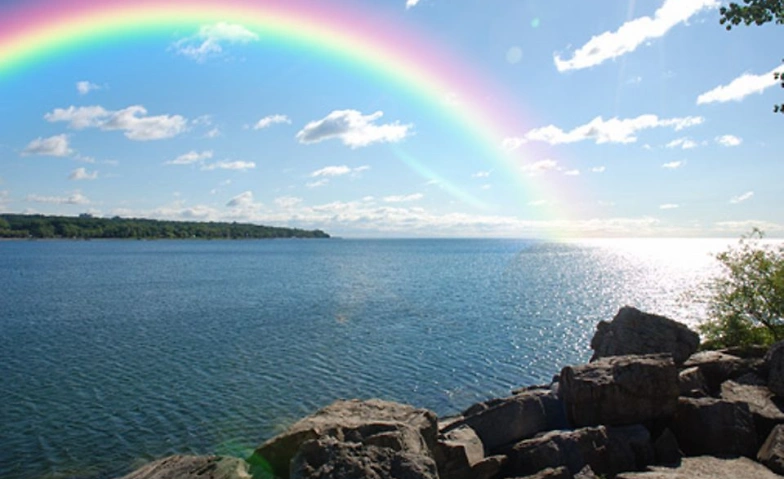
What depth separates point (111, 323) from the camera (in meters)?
52.4

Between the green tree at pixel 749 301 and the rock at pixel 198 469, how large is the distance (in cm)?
2596

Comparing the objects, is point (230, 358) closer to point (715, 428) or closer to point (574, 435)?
point (574, 435)

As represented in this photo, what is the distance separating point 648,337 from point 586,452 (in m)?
9.28

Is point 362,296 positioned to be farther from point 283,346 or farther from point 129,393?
point 129,393

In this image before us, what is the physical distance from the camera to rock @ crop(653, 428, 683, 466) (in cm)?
1609

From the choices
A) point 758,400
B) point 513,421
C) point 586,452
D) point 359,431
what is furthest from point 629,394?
point 359,431

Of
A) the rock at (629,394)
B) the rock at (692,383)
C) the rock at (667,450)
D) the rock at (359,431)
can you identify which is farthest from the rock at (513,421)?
the rock at (692,383)

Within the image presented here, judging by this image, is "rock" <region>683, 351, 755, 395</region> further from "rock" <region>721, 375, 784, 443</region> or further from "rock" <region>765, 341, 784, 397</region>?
"rock" <region>765, 341, 784, 397</region>

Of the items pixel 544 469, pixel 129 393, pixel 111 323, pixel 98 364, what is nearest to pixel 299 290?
pixel 111 323

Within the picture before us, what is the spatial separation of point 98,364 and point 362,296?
44.6m

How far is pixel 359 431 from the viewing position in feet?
45.3

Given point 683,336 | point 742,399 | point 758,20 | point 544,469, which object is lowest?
point 544,469

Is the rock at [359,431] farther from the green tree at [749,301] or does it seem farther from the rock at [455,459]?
the green tree at [749,301]

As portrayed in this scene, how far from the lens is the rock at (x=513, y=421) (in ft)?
A: 60.2
